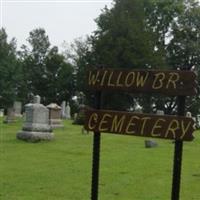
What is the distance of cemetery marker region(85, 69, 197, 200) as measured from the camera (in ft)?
24.2

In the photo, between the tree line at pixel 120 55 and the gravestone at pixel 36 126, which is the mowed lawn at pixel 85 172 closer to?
the gravestone at pixel 36 126

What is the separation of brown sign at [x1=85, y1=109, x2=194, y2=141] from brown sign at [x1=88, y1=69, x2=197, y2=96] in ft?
1.08

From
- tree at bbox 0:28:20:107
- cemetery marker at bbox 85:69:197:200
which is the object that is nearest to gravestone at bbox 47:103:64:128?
cemetery marker at bbox 85:69:197:200

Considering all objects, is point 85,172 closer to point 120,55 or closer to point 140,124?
point 140,124

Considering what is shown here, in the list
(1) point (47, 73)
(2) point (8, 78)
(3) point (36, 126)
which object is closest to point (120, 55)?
(2) point (8, 78)

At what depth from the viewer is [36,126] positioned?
77.5 feet

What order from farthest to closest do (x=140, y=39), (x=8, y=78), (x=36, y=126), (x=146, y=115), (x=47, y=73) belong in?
(x=47, y=73) → (x=8, y=78) → (x=140, y=39) → (x=36, y=126) → (x=146, y=115)

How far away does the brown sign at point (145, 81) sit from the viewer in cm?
743

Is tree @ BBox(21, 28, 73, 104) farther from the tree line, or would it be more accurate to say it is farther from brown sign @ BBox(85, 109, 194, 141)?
brown sign @ BBox(85, 109, 194, 141)

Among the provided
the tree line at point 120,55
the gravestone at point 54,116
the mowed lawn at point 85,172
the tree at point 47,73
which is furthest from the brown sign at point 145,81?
the tree at point 47,73

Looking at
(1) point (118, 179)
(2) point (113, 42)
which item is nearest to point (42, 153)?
(1) point (118, 179)

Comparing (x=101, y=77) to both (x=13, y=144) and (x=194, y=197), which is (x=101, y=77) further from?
(x=13, y=144)

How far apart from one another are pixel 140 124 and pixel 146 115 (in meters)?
0.14

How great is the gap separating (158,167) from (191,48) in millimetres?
48612
